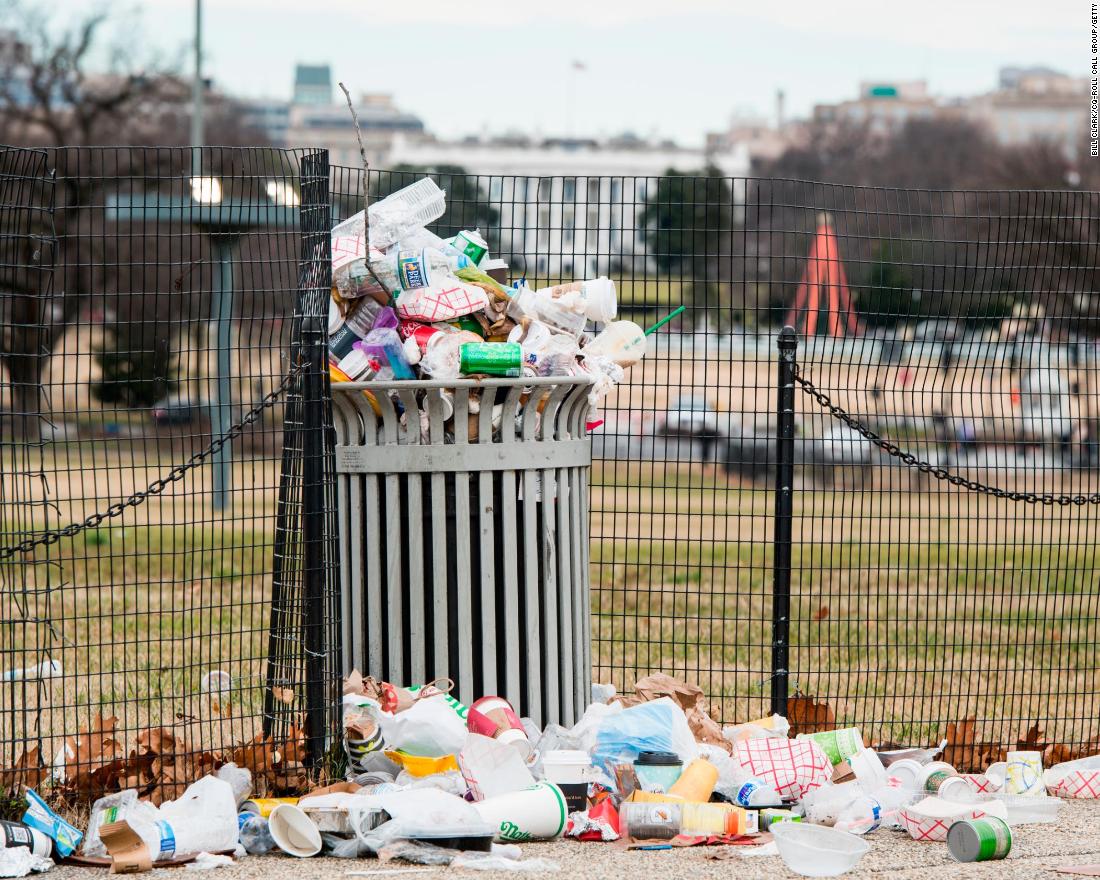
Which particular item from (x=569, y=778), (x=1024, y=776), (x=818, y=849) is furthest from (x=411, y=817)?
(x=1024, y=776)

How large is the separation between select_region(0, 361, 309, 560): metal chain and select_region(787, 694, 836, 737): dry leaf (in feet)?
8.08

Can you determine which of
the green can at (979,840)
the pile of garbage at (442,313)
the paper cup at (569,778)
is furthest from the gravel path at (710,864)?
the pile of garbage at (442,313)

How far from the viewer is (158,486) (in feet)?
15.4

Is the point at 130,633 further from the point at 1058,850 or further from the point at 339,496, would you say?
the point at 1058,850

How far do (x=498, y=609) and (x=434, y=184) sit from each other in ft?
5.56

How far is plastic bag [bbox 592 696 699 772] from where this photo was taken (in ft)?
16.6

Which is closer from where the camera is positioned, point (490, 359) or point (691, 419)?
point (490, 359)

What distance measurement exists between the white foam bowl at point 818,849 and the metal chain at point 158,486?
2.15 meters

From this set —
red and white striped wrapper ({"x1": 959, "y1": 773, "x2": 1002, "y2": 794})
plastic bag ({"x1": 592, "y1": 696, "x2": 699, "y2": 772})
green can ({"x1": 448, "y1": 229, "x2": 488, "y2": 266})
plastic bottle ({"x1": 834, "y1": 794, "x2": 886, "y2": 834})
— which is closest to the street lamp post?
green can ({"x1": 448, "y1": 229, "x2": 488, "y2": 266})

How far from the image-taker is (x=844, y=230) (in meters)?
5.97

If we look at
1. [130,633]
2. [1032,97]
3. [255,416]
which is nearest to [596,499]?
[130,633]

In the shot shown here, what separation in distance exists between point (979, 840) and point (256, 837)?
224 cm

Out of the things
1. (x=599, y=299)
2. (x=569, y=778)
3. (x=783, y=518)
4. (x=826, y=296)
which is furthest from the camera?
(x=826, y=296)

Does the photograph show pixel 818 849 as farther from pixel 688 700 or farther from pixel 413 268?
pixel 413 268
